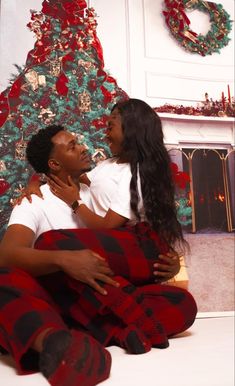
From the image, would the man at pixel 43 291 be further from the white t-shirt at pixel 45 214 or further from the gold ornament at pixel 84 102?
the gold ornament at pixel 84 102

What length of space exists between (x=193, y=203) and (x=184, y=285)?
441 millimetres

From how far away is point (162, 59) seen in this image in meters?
2.46

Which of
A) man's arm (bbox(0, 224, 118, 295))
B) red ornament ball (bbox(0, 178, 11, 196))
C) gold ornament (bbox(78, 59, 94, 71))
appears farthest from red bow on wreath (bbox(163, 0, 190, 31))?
man's arm (bbox(0, 224, 118, 295))

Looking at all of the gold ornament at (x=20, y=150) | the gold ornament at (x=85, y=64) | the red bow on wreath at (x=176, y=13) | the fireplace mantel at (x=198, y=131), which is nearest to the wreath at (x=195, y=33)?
the red bow on wreath at (x=176, y=13)

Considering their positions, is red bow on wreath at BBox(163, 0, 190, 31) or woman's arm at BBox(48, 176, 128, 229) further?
red bow on wreath at BBox(163, 0, 190, 31)

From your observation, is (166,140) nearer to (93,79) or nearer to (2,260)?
(93,79)

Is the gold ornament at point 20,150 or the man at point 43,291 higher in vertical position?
the gold ornament at point 20,150

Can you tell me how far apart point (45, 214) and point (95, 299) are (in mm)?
509

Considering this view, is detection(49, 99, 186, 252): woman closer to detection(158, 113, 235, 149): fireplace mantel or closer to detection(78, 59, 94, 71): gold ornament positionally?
detection(78, 59, 94, 71): gold ornament

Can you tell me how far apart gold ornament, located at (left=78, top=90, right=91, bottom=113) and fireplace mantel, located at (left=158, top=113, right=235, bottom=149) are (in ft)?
1.33

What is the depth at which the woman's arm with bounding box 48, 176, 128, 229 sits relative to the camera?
5.76 ft

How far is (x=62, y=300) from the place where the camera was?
1.55 m

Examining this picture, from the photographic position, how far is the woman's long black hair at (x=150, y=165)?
1817 millimetres

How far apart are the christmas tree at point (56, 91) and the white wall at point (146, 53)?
2.1 inches
